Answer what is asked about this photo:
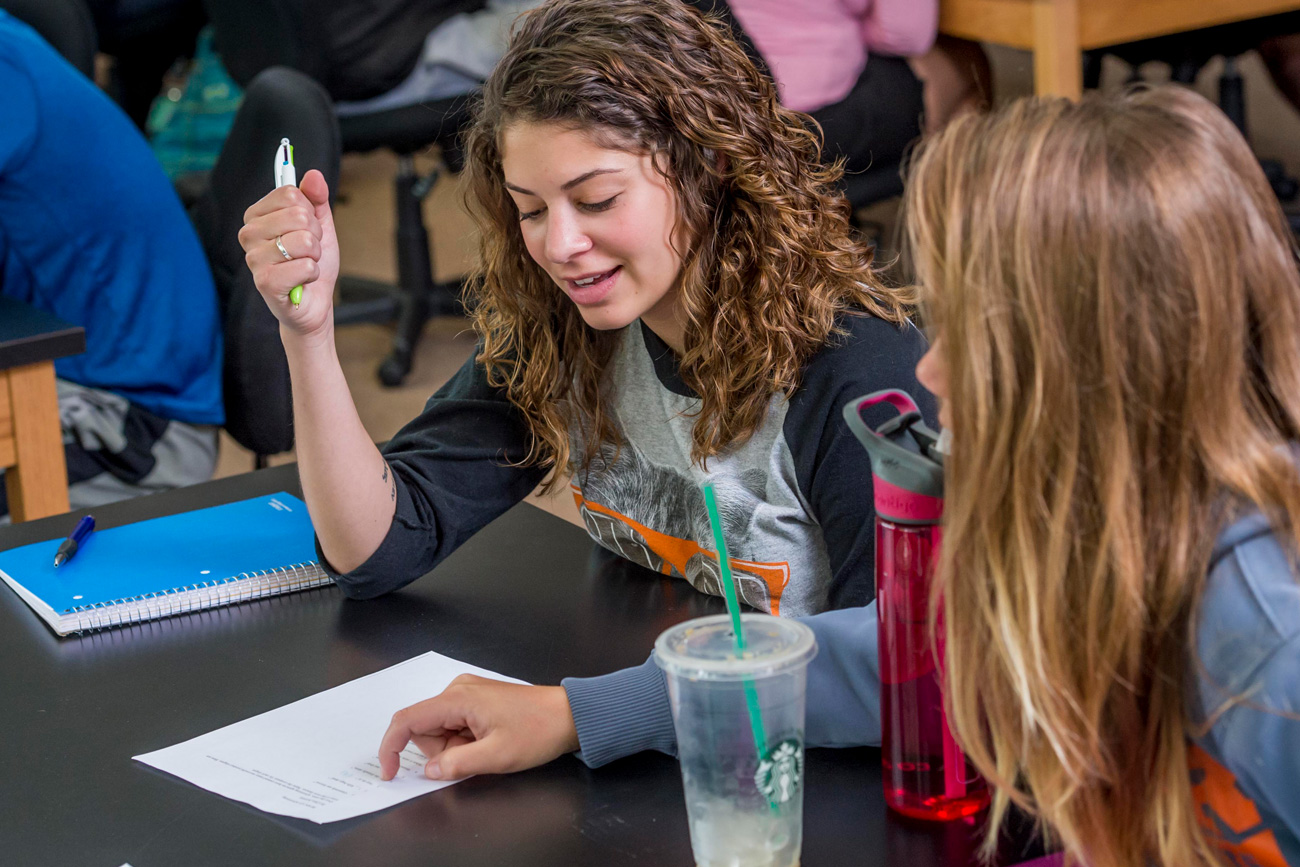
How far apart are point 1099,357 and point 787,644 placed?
0.66 ft

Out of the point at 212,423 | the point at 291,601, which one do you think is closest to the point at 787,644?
the point at 291,601

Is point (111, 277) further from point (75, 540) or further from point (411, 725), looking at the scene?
point (411, 725)

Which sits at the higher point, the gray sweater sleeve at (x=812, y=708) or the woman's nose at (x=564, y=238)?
the woman's nose at (x=564, y=238)

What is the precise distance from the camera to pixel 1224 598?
64 centimetres

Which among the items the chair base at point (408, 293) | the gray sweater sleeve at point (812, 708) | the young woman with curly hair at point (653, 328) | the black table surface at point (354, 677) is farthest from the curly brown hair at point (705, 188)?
the chair base at point (408, 293)

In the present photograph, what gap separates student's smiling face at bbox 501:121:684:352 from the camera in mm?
1142

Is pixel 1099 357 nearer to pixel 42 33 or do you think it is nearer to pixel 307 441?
pixel 307 441

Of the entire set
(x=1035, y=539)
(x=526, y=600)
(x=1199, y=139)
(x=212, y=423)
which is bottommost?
(x=212, y=423)

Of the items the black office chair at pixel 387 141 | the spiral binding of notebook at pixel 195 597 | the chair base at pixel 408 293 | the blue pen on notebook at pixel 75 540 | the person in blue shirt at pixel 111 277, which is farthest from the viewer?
the chair base at pixel 408 293

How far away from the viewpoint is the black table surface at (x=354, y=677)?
0.77 metres

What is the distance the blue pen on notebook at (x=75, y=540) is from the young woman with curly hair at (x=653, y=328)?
22 centimetres

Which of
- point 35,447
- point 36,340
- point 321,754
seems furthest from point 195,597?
point 35,447

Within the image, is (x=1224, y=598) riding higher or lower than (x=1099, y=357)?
lower

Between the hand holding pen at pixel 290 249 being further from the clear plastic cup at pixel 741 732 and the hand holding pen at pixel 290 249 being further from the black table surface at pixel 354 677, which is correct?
the clear plastic cup at pixel 741 732
